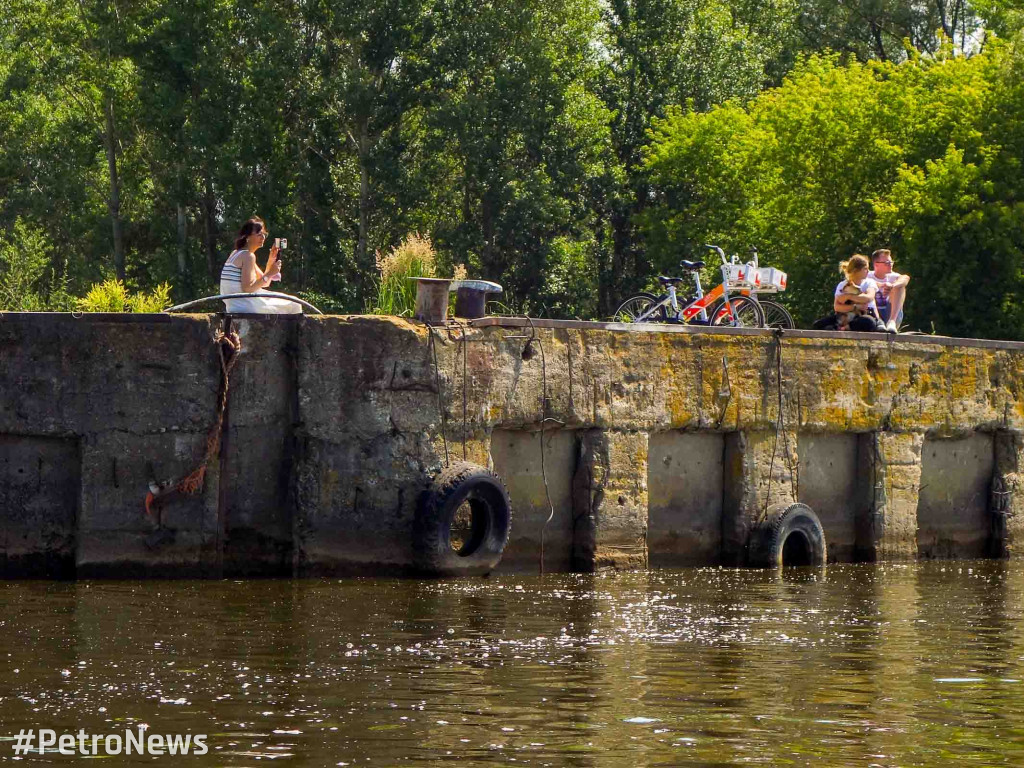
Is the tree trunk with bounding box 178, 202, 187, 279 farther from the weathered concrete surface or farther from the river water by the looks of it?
the river water

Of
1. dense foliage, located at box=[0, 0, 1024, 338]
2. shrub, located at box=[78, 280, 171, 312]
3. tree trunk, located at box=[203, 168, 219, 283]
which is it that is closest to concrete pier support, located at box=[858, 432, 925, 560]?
shrub, located at box=[78, 280, 171, 312]

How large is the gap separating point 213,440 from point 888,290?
295 inches

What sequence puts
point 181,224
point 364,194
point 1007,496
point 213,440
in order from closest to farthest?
point 213,440
point 1007,496
point 364,194
point 181,224

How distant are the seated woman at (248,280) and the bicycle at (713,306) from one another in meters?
5.14

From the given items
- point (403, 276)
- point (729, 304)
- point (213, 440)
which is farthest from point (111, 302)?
point (729, 304)

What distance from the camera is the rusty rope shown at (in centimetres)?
1268

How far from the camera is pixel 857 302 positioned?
16.6 m

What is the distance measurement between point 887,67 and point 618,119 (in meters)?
9.98

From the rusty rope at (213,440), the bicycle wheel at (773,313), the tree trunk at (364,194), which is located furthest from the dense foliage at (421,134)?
the rusty rope at (213,440)

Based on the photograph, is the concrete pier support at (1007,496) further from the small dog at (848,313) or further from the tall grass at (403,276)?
the tall grass at (403,276)

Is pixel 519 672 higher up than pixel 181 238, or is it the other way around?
pixel 181 238

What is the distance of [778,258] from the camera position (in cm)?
3228

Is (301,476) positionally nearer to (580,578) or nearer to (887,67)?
(580,578)

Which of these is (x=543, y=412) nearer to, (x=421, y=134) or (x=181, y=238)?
(x=421, y=134)
